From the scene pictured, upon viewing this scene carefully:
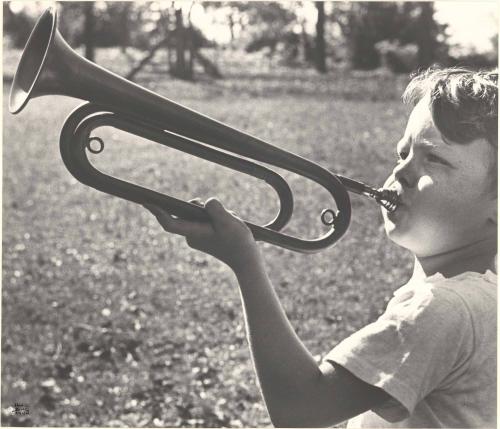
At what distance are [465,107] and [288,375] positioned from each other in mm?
755

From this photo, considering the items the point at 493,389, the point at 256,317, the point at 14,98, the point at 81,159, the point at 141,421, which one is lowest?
the point at 141,421

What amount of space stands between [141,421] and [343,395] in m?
2.48

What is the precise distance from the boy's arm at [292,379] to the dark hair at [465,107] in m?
0.57

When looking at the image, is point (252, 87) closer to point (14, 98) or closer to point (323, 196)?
point (323, 196)

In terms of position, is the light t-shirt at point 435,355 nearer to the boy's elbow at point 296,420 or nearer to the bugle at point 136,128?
the boy's elbow at point 296,420

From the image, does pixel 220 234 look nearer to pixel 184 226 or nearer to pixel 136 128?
pixel 184 226

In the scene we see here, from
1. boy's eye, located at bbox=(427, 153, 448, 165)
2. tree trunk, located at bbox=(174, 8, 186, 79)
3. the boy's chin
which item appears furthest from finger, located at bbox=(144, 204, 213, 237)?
tree trunk, located at bbox=(174, 8, 186, 79)

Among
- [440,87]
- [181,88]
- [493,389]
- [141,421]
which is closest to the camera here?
[493,389]

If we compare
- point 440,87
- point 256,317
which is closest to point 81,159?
point 256,317

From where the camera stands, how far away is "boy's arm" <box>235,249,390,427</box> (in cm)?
157

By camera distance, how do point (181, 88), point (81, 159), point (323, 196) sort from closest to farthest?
point (81, 159)
point (323, 196)
point (181, 88)

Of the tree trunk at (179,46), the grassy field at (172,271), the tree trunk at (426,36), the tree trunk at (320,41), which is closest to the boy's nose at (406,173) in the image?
the grassy field at (172,271)

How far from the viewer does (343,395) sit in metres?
1.57

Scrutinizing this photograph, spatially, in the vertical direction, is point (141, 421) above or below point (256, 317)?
below
